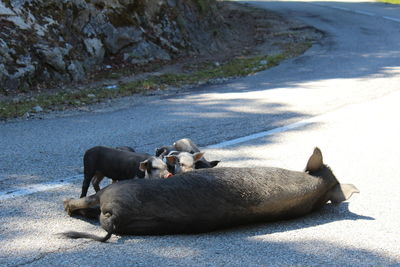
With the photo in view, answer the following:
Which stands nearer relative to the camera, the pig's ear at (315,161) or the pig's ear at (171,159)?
the pig's ear at (315,161)

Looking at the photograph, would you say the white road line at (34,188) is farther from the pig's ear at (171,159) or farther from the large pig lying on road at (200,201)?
the pig's ear at (171,159)

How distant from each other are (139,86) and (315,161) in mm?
7353

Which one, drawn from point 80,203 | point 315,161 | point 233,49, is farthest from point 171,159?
point 233,49

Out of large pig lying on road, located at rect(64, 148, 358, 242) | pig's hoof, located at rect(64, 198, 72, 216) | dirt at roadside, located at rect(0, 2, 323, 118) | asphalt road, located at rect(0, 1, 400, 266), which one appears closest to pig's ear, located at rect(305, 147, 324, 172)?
large pig lying on road, located at rect(64, 148, 358, 242)

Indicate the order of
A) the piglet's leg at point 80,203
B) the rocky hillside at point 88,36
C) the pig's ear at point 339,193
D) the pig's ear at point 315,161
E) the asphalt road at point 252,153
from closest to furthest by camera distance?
1. the asphalt road at point 252,153
2. the piglet's leg at point 80,203
3. the pig's ear at point 315,161
4. the pig's ear at point 339,193
5. the rocky hillside at point 88,36

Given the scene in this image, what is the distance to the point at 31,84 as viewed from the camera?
38.4ft

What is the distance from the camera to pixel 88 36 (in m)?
13.8

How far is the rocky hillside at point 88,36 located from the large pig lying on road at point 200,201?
23.9 ft

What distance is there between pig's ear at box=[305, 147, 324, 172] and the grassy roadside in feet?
18.8

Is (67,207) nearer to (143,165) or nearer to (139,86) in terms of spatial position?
(143,165)

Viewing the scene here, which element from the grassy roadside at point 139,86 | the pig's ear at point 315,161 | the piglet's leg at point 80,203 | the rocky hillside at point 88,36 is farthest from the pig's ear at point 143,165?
the rocky hillside at point 88,36

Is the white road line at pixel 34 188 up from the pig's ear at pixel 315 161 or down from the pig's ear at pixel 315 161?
down


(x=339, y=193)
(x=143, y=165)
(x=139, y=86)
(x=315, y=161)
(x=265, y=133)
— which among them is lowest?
(x=139, y=86)

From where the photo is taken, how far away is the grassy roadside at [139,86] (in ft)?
32.9
